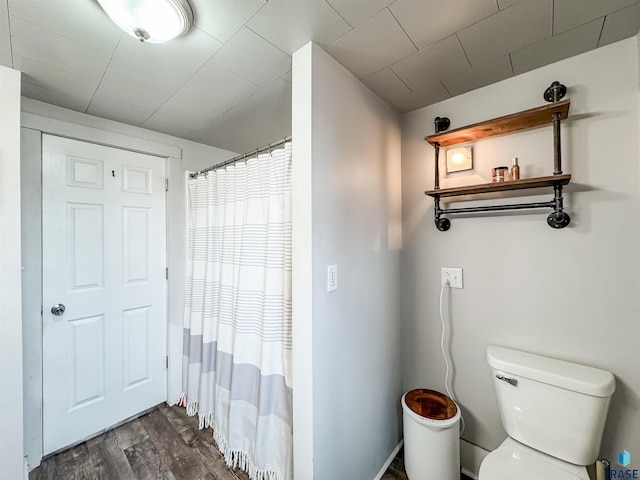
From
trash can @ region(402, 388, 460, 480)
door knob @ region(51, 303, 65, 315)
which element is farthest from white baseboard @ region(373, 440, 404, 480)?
door knob @ region(51, 303, 65, 315)

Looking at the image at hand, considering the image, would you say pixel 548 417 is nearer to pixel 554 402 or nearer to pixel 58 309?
pixel 554 402

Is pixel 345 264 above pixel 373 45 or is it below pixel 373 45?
below

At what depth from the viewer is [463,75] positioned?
1.37 m

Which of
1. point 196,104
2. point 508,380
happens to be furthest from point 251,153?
point 508,380

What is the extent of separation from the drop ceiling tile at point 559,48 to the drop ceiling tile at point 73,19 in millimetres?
1741

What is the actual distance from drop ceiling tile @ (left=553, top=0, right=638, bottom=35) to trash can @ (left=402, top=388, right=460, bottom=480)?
182 centimetres

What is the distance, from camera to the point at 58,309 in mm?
1677

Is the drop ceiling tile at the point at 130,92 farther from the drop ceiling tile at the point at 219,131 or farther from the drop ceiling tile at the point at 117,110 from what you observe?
the drop ceiling tile at the point at 219,131

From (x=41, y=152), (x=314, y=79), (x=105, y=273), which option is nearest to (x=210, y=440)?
(x=105, y=273)

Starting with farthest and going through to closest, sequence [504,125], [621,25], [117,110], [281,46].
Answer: [117,110], [504,125], [281,46], [621,25]

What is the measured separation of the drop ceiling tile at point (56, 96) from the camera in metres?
1.45

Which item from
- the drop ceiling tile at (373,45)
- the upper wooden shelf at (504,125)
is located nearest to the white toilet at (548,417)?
the upper wooden shelf at (504,125)

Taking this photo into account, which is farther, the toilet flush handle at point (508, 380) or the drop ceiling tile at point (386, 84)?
the drop ceiling tile at point (386, 84)

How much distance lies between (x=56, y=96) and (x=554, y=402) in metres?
3.03
